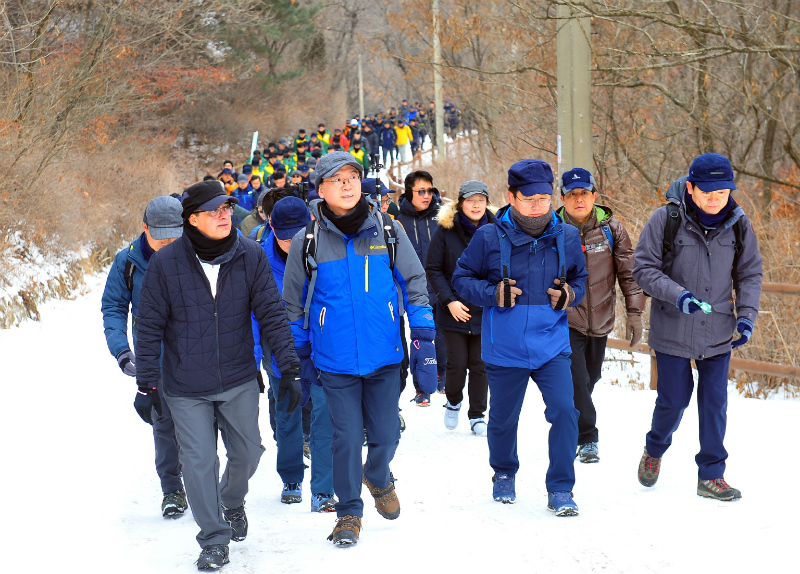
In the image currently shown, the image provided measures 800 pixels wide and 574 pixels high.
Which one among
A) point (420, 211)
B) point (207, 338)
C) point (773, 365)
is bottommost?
point (773, 365)

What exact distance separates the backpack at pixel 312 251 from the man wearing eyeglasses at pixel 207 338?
0.65ft

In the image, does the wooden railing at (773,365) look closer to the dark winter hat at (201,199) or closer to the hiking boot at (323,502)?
the hiking boot at (323,502)

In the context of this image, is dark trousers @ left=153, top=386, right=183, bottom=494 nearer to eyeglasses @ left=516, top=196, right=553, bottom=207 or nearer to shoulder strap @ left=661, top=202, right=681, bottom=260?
eyeglasses @ left=516, top=196, right=553, bottom=207

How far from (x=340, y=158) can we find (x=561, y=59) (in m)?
4.99

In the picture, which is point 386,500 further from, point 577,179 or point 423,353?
point 577,179

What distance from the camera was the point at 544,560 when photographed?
176 inches

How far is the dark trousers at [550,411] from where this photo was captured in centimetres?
506

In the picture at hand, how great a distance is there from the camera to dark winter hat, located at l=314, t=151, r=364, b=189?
15.1ft

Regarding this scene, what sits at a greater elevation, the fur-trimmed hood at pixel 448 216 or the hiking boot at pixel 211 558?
the fur-trimmed hood at pixel 448 216

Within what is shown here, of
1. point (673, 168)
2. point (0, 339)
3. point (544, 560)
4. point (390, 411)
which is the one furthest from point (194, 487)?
point (673, 168)

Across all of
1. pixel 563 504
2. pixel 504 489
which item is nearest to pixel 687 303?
pixel 563 504

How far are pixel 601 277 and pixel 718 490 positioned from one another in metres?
1.62

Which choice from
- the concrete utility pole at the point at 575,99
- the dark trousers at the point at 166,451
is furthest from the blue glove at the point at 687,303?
the concrete utility pole at the point at 575,99

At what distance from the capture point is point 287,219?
18.7ft
